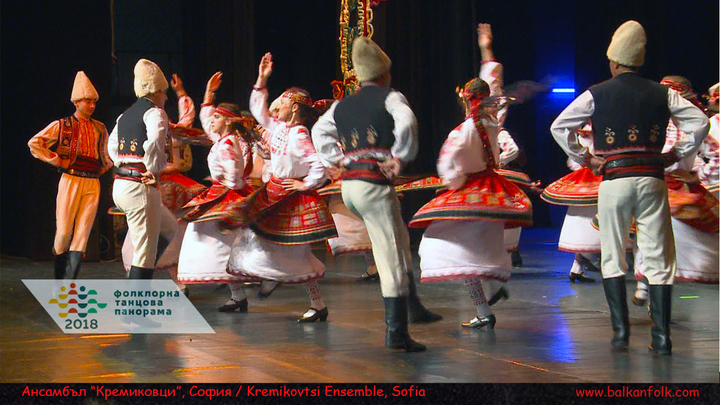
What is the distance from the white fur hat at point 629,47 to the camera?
15.3 feet

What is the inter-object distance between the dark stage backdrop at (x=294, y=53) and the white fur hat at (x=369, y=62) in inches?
154

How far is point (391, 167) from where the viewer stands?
15.3 ft

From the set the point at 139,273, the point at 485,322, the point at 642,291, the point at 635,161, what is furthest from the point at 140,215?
the point at 642,291


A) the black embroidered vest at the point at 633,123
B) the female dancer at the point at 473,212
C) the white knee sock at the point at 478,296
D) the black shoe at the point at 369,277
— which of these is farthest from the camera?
the black shoe at the point at 369,277

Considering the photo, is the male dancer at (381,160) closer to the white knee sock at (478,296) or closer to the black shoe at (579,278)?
the white knee sock at (478,296)

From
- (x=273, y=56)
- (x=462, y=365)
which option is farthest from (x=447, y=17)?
(x=462, y=365)

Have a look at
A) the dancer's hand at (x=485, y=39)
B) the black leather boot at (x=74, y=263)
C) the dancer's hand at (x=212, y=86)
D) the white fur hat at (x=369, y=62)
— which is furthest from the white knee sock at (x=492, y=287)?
the black leather boot at (x=74, y=263)

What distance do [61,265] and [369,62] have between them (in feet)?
10.7

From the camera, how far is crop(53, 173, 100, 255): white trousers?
22.8 feet

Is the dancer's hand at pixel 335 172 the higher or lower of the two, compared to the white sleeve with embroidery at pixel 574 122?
lower

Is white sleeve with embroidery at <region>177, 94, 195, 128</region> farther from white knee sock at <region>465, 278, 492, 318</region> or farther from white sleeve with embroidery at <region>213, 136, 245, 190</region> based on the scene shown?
white knee sock at <region>465, 278, 492, 318</region>

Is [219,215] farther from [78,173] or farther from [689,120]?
[689,120]

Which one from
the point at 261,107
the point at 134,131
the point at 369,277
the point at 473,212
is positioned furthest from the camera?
the point at 369,277
